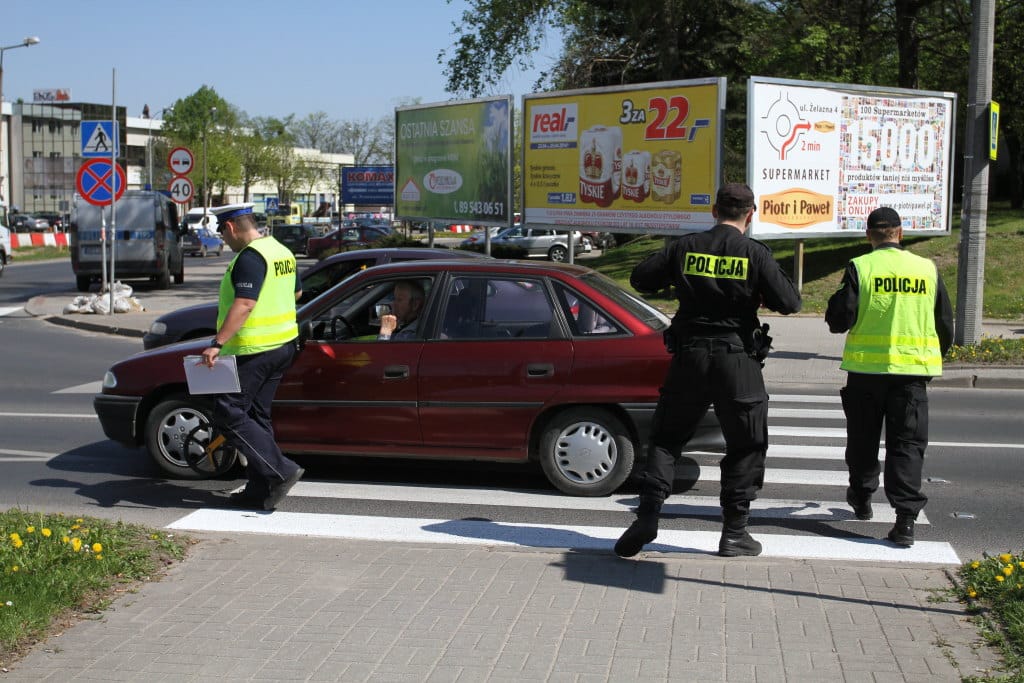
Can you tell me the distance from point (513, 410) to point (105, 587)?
2923mm

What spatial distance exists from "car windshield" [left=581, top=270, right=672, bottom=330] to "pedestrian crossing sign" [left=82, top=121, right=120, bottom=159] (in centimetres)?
1464

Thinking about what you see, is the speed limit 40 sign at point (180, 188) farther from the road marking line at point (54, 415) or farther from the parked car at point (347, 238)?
the road marking line at point (54, 415)

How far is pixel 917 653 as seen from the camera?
4.59 metres

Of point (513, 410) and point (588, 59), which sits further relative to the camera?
point (588, 59)

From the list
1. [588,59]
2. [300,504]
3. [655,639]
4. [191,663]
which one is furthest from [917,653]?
[588,59]

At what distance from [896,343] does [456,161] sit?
65.7ft

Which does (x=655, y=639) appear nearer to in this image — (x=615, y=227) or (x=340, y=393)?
(x=340, y=393)

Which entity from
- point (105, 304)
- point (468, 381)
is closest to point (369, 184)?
point (105, 304)

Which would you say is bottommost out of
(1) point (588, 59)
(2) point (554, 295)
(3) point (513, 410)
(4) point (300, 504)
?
(4) point (300, 504)

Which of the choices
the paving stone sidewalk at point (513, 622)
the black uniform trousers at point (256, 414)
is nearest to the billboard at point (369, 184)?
the black uniform trousers at point (256, 414)

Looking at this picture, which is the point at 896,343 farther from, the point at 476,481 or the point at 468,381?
the point at 476,481

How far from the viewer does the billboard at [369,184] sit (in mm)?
31219

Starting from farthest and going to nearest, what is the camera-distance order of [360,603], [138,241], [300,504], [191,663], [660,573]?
[138,241]
[300,504]
[660,573]
[360,603]
[191,663]

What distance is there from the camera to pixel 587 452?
741 cm
